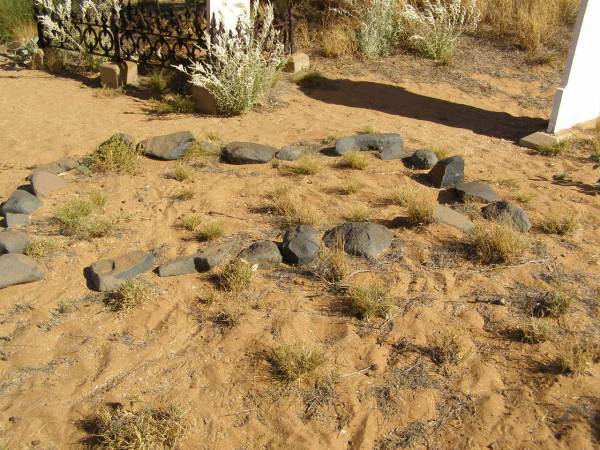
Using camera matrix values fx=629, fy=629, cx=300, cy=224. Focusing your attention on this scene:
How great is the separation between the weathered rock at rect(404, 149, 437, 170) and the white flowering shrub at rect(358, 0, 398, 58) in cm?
431

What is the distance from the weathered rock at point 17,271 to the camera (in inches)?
171

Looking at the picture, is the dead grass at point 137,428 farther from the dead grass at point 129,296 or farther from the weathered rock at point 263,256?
the weathered rock at point 263,256

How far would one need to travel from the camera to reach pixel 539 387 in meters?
3.40

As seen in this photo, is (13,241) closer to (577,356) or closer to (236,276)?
(236,276)

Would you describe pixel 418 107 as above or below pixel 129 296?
above

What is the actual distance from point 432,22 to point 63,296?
24.4 ft

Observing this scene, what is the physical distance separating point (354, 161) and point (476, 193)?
1226mm

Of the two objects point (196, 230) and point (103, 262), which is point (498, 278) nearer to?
point (196, 230)

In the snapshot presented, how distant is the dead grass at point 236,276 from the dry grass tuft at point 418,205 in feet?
4.60

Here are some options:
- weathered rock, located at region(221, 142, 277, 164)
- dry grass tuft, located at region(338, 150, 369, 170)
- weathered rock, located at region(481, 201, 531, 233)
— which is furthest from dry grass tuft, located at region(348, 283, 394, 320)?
weathered rock, located at region(221, 142, 277, 164)

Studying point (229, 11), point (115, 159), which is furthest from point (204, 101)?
point (115, 159)

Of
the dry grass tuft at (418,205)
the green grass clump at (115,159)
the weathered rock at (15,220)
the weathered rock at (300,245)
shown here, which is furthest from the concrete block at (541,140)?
the weathered rock at (15,220)

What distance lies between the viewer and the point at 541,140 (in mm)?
7020

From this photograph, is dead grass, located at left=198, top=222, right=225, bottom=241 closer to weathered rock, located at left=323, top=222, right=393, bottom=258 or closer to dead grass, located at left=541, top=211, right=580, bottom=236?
weathered rock, located at left=323, top=222, right=393, bottom=258
